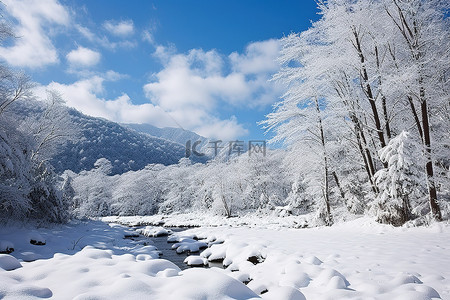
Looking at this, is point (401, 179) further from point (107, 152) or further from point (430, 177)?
point (107, 152)

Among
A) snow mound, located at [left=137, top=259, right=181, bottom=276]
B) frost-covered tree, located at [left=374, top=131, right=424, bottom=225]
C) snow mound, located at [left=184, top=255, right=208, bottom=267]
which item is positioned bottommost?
snow mound, located at [left=184, top=255, right=208, bottom=267]

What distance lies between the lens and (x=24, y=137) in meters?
10.7

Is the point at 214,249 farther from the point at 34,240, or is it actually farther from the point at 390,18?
the point at 390,18

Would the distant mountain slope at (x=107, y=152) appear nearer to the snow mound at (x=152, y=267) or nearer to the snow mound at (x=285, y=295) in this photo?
the snow mound at (x=152, y=267)

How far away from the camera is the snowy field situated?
109 inches

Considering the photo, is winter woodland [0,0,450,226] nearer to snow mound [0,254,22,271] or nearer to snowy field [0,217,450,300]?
snowy field [0,217,450,300]

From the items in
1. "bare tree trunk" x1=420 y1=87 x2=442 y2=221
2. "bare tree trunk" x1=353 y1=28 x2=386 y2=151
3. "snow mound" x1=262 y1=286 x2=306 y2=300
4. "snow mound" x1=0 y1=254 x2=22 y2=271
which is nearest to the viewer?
"snow mound" x1=262 y1=286 x2=306 y2=300

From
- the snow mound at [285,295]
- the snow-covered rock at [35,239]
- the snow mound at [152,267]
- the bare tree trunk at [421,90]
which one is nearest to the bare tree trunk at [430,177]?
the bare tree trunk at [421,90]

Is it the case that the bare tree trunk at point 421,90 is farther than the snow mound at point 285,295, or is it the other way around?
the bare tree trunk at point 421,90

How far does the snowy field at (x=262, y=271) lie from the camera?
2.76 meters

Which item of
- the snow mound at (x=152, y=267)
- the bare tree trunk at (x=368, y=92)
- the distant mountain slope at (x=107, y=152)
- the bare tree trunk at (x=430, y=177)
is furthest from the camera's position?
the distant mountain slope at (x=107, y=152)

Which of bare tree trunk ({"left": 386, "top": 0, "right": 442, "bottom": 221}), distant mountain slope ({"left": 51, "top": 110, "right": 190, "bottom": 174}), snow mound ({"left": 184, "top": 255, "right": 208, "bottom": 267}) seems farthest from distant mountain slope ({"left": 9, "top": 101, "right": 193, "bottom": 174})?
bare tree trunk ({"left": 386, "top": 0, "right": 442, "bottom": 221})

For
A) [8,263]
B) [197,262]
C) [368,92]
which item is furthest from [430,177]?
[8,263]

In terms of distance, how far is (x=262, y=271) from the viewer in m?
5.55
